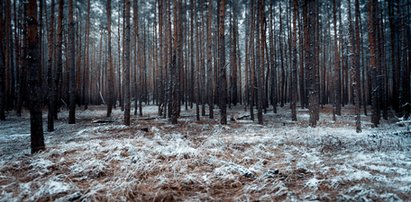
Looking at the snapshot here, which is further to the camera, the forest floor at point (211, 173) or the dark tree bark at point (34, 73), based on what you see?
the dark tree bark at point (34, 73)

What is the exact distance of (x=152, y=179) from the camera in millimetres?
3568

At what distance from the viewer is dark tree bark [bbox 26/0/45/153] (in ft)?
16.0

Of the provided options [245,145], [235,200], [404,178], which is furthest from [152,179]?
[404,178]

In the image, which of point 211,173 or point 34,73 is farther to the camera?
point 34,73

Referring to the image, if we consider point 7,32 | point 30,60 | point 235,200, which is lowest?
point 235,200

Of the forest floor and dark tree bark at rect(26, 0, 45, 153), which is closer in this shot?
the forest floor

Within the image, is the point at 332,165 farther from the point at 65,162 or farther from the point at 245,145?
the point at 65,162

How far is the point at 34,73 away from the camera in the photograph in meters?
4.98

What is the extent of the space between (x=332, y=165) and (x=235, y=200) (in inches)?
89.2

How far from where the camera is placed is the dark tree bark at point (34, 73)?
488 centimetres

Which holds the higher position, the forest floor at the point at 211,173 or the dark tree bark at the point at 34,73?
the dark tree bark at the point at 34,73

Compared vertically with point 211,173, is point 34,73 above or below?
above

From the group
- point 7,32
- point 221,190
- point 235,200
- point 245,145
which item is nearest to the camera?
point 235,200

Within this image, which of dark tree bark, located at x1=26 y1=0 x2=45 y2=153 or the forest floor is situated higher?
dark tree bark, located at x1=26 y1=0 x2=45 y2=153
